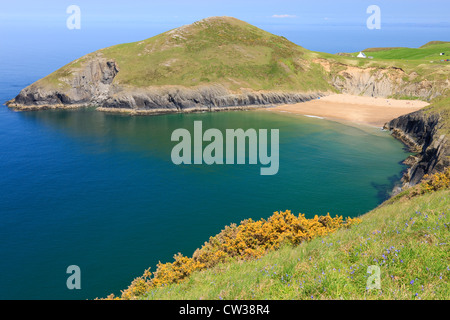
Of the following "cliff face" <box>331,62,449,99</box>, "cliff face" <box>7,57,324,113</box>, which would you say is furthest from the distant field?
"cliff face" <box>7,57,324,113</box>

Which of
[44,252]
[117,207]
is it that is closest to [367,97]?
[117,207]

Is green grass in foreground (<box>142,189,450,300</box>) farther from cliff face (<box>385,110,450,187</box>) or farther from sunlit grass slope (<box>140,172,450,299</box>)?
cliff face (<box>385,110,450,187</box>)

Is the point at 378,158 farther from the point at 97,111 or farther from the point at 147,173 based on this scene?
the point at 97,111

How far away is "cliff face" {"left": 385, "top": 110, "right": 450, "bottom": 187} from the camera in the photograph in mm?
35688

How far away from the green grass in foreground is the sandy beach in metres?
72.0

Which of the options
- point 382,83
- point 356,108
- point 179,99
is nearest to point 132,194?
point 179,99

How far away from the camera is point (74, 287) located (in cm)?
2411

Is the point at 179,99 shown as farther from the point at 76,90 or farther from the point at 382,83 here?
the point at 382,83

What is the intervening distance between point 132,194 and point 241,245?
26620 mm

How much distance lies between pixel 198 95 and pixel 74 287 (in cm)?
7801

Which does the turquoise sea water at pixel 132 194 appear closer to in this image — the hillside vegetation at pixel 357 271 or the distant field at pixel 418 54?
the hillside vegetation at pixel 357 271

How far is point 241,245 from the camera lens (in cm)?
1769

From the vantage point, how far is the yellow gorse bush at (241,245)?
50.0ft
